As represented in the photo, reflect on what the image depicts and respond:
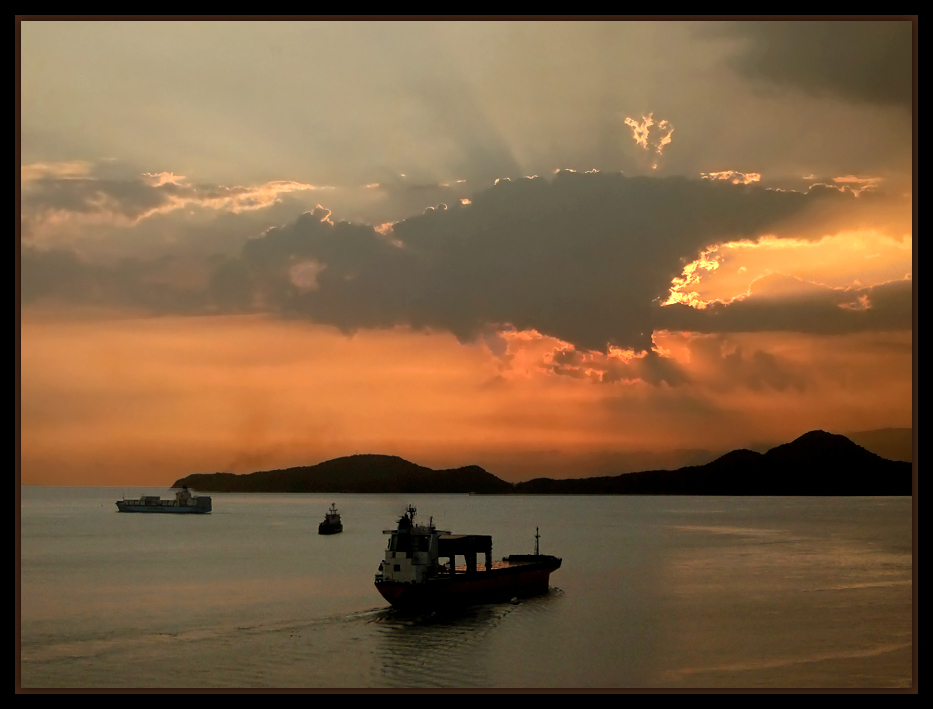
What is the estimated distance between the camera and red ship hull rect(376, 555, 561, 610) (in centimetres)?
5309

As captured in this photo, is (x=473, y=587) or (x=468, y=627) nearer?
(x=468, y=627)

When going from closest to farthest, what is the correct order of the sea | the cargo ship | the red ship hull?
the sea
the red ship hull
the cargo ship

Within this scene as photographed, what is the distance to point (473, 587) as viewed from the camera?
2250 inches

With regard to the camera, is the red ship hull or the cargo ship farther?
the cargo ship

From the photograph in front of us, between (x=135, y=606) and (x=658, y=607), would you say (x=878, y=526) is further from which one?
(x=135, y=606)

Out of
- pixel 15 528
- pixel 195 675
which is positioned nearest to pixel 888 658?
pixel 195 675

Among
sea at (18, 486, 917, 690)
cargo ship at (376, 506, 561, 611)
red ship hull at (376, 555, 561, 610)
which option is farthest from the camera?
cargo ship at (376, 506, 561, 611)

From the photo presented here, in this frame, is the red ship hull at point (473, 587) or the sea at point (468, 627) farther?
the red ship hull at point (473, 587)

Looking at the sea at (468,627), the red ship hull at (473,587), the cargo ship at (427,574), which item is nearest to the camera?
the sea at (468,627)

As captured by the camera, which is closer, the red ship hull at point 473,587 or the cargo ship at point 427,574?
the red ship hull at point 473,587

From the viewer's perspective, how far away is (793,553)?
361 ft

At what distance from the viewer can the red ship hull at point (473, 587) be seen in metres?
53.1

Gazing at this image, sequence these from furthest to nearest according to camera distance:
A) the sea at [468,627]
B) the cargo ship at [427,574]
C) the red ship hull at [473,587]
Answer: the cargo ship at [427,574] < the red ship hull at [473,587] < the sea at [468,627]

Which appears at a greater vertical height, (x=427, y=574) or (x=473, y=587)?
(x=427, y=574)
